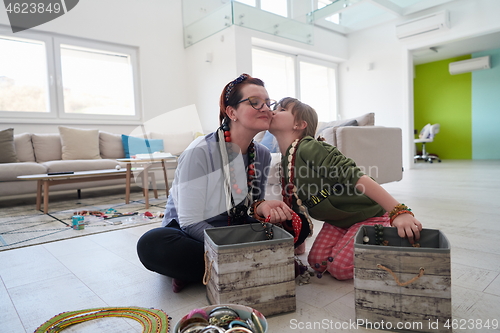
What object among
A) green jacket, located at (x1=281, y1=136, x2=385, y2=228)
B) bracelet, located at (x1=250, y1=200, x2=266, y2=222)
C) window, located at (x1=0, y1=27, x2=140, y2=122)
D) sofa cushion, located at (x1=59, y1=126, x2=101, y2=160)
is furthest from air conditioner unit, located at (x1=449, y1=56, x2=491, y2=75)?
bracelet, located at (x1=250, y1=200, x2=266, y2=222)

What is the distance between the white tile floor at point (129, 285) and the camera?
1017 millimetres

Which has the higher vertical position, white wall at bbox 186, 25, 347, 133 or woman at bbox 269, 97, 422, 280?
white wall at bbox 186, 25, 347, 133

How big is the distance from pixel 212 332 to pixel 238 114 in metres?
0.77

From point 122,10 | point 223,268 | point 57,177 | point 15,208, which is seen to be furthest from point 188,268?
point 122,10

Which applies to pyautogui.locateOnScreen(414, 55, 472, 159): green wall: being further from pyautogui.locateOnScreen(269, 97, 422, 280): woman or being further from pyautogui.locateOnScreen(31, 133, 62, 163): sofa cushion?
pyautogui.locateOnScreen(31, 133, 62, 163): sofa cushion

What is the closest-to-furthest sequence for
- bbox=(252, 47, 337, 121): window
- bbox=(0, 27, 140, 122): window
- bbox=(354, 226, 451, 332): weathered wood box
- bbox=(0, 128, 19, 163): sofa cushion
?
bbox=(354, 226, 451, 332): weathered wood box < bbox=(0, 128, 19, 163): sofa cushion < bbox=(0, 27, 140, 122): window < bbox=(252, 47, 337, 121): window

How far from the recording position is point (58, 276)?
145cm

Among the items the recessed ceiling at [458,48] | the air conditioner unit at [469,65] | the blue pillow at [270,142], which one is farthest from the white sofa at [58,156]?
the air conditioner unit at [469,65]

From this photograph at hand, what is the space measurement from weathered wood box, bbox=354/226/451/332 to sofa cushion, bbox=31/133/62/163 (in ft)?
14.4

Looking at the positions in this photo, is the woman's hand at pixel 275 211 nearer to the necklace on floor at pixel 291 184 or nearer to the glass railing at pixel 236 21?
the necklace on floor at pixel 291 184

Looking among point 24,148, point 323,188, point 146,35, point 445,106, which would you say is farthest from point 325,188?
point 445,106

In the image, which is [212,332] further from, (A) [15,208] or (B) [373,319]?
(A) [15,208]

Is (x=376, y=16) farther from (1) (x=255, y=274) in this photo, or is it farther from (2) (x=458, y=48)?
(1) (x=255, y=274)

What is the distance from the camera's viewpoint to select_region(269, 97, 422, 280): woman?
4.04 feet
